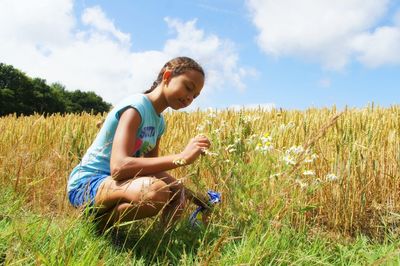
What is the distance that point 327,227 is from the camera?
2793 mm

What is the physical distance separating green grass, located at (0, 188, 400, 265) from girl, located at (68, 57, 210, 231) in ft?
0.37

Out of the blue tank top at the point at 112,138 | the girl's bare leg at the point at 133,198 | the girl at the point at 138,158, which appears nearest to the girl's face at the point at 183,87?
the girl at the point at 138,158

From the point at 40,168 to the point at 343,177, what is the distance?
243 centimetres

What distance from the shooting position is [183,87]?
2.34 metres

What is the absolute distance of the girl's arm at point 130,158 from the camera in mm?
2125

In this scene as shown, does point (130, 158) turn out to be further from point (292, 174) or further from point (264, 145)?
point (292, 174)

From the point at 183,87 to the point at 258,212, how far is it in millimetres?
723

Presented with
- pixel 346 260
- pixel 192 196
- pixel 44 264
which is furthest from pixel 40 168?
pixel 346 260

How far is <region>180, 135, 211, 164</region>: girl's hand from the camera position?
6.75ft

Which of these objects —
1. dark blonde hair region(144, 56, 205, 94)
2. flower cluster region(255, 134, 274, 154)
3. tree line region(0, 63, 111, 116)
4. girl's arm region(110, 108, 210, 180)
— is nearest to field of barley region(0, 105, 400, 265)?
flower cluster region(255, 134, 274, 154)

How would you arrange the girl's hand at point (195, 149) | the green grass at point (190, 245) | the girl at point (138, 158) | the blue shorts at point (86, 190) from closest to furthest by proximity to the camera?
the green grass at point (190, 245) < the girl's hand at point (195, 149) < the girl at point (138, 158) < the blue shorts at point (86, 190)

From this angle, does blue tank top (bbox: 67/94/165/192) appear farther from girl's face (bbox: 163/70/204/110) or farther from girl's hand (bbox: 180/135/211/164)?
girl's hand (bbox: 180/135/211/164)

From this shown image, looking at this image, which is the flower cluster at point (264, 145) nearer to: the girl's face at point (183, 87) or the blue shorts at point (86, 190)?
the girl's face at point (183, 87)

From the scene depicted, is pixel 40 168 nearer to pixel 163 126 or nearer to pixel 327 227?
pixel 163 126
